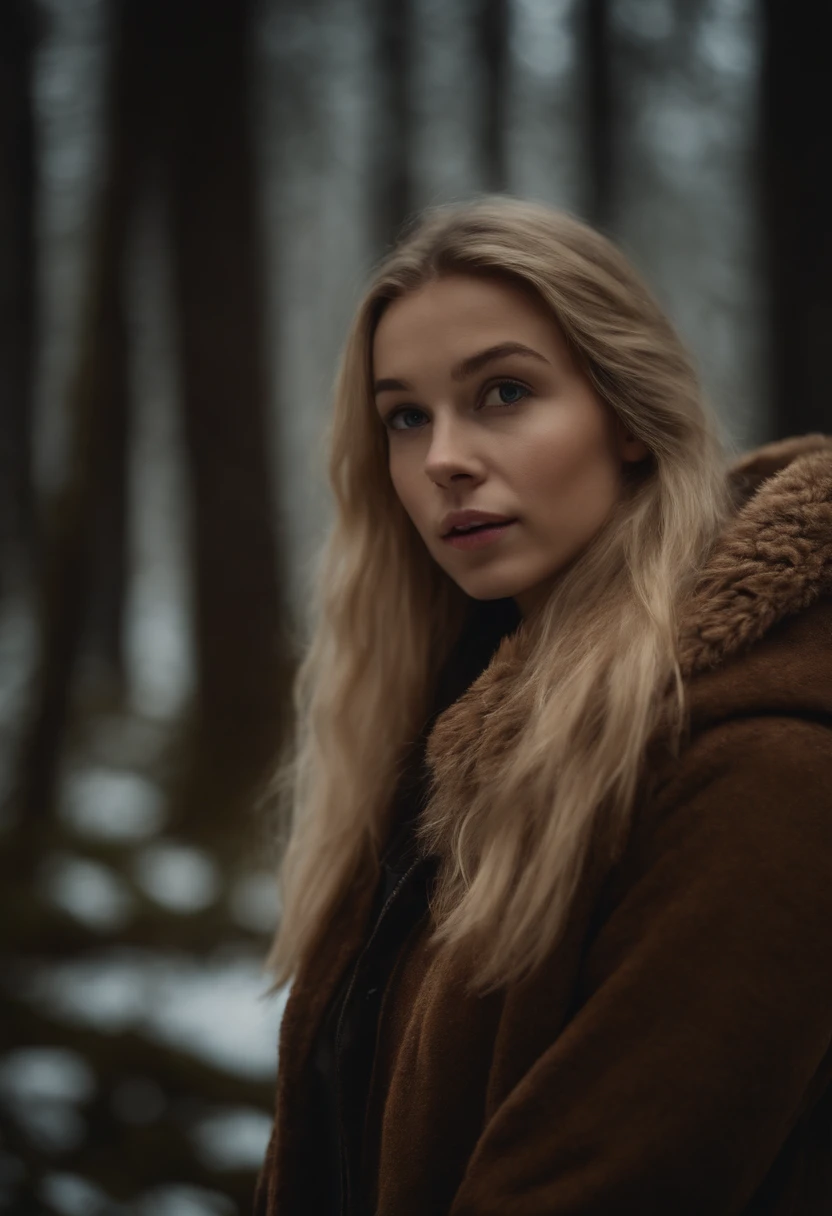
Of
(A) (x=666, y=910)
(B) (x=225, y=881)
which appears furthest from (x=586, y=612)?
(B) (x=225, y=881)

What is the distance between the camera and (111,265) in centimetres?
399

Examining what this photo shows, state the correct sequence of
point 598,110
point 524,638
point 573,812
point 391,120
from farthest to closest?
point 391,120
point 598,110
point 524,638
point 573,812

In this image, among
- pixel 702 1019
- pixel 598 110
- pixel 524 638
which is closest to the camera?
pixel 702 1019

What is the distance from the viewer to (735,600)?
112cm

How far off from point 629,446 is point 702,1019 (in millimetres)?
815

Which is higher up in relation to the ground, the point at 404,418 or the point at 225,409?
the point at 225,409

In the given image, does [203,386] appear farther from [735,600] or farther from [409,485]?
[735,600]

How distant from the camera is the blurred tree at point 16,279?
468 centimetres

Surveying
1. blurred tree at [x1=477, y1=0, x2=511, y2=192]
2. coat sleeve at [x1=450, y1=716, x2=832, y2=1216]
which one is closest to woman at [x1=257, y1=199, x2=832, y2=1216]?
coat sleeve at [x1=450, y1=716, x2=832, y2=1216]

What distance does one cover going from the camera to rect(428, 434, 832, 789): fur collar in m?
1.10

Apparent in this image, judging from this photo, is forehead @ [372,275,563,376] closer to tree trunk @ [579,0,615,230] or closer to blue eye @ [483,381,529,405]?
blue eye @ [483,381,529,405]

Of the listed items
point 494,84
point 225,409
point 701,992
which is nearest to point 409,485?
point 701,992

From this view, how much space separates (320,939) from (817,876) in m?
0.94

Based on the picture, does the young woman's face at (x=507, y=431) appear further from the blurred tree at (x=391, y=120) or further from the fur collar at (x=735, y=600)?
the blurred tree at (x=391, y=120)
